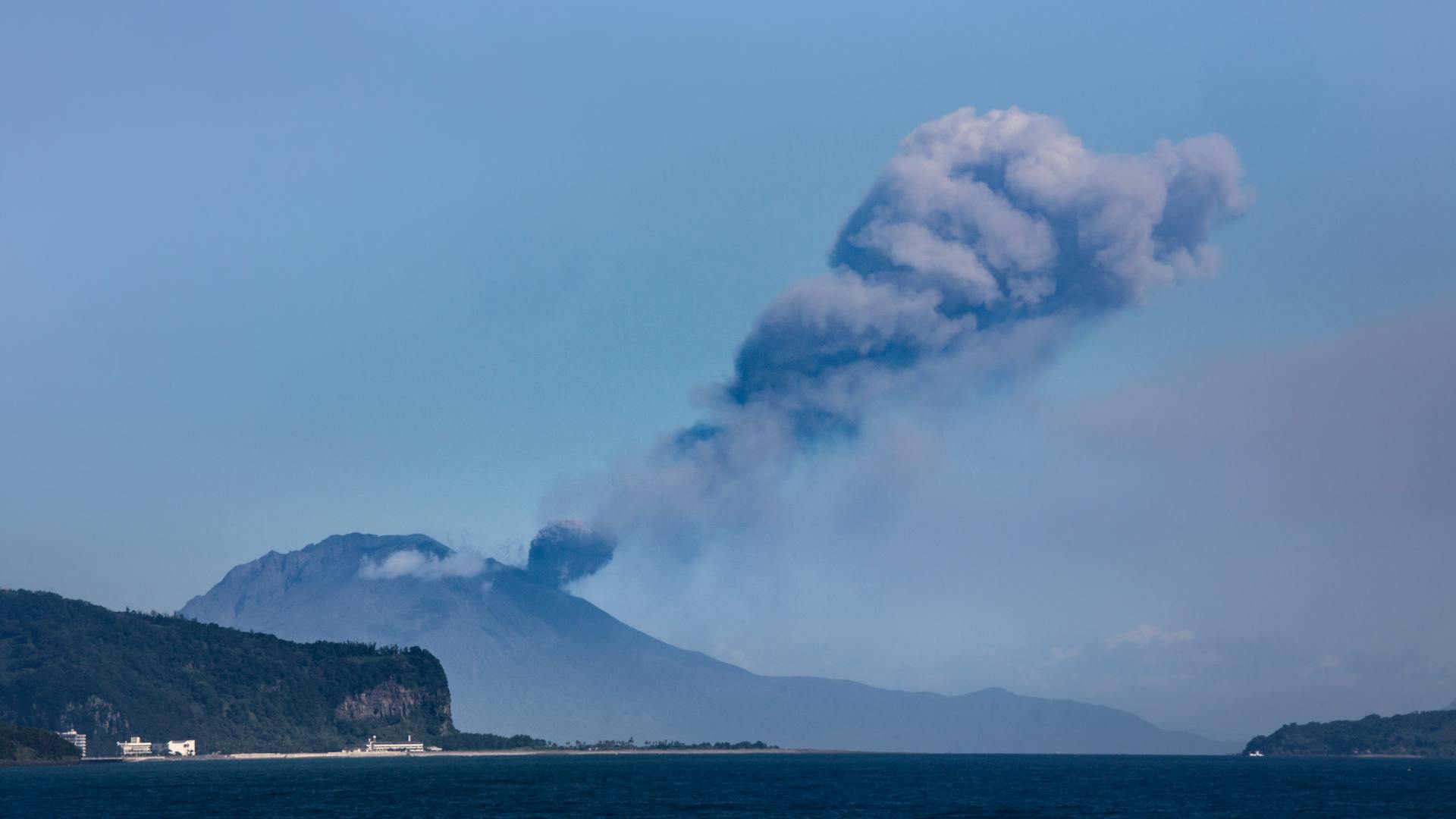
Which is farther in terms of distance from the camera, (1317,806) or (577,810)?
(1317,806)

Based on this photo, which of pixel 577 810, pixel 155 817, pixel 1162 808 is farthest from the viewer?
pixel 1162 808

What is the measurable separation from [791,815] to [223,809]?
7011cm

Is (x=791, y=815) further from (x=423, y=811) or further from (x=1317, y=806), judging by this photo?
(x=1317, y=806)

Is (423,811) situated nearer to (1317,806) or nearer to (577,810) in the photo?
(577,810)

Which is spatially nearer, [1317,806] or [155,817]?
[155,817]

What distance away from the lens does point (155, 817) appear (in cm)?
16438

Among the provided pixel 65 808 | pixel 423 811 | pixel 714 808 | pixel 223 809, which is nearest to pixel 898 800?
pixel 714 808

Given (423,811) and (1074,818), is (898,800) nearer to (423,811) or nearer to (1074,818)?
(1074,818)

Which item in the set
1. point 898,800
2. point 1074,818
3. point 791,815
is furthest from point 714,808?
point 1074,818

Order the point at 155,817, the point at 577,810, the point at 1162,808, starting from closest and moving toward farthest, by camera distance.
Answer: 1. the point at 155,817
2. the point at 577,810
3. the point at 1162,808

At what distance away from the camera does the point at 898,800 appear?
199 meters

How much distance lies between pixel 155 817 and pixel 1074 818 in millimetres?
105644

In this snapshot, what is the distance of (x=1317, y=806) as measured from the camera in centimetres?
19038

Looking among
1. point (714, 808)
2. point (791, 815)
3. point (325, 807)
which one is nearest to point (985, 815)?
point (791, 815)
